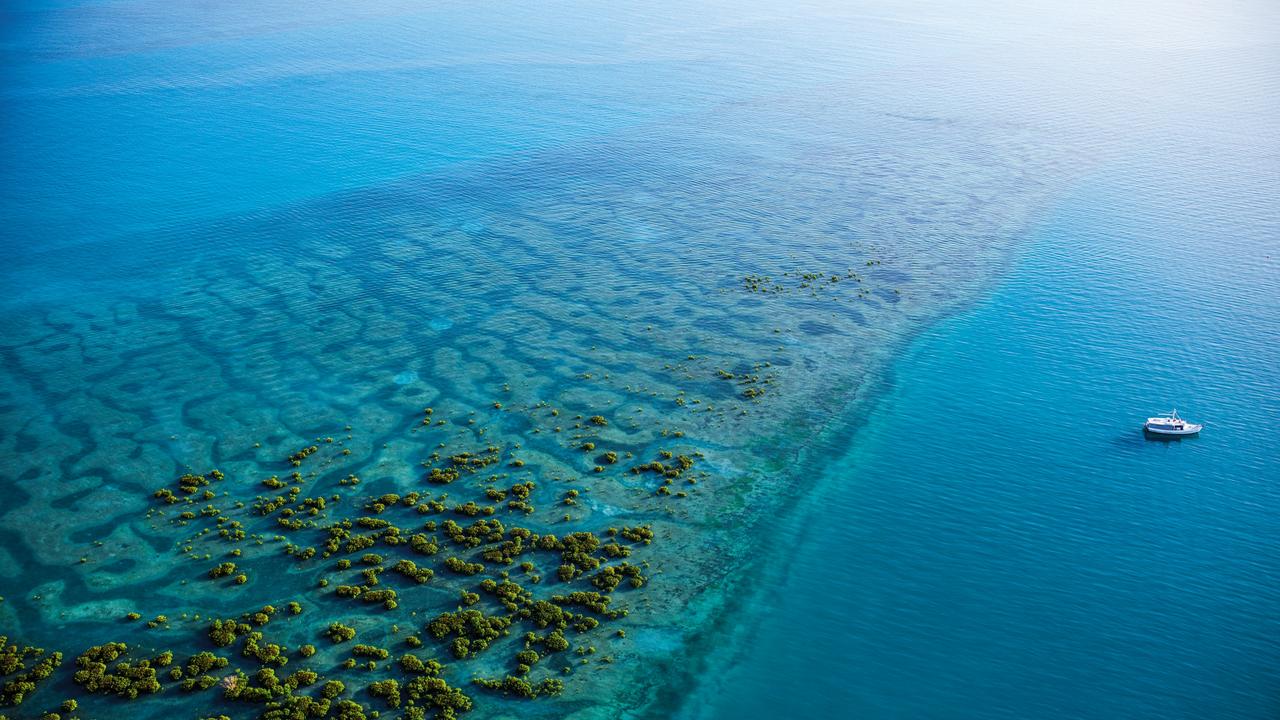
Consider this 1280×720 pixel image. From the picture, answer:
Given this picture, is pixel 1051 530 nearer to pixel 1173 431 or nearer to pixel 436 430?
pixel 1173 431

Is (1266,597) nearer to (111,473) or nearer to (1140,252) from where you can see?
(1140,252)

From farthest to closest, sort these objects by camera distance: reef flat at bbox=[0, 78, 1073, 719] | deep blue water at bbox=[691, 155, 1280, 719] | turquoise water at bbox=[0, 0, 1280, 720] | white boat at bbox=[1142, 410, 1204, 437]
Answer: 1. white boat at bbox=[1142, 410, 1204, 437]
2. turquoise water at bbox=[0, 0, 1280, 720]
3. deep blue water at bbox=[691, 155, 1280, 719]
4. reef flat at bbox=[0, 78, 1073, 719]

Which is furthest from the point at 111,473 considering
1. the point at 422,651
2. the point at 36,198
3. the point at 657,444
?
the point at 36,198

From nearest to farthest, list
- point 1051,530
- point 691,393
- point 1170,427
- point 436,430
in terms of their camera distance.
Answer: point 1051,530 → point 436,430 → point 1170,427 → point 691,393

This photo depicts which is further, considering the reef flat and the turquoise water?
the turquoise water

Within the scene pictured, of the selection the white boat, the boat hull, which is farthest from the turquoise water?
the white boat

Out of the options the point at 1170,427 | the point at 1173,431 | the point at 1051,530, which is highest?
the point at 1170,427

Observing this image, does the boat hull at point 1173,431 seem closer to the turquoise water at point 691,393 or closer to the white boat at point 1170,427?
the white boat at point 1170,427

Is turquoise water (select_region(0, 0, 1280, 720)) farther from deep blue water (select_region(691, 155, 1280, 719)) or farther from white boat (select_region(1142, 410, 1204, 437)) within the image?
white boat (select_region(1142, 410, 1204, 437))

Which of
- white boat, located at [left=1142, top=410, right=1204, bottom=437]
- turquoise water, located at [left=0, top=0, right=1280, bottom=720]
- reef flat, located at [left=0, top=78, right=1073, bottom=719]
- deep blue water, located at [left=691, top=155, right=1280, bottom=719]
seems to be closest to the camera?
reef flat, located at [left=0, top=78, right=1073, bottom=719]

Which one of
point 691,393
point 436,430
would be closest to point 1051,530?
point 691,393
